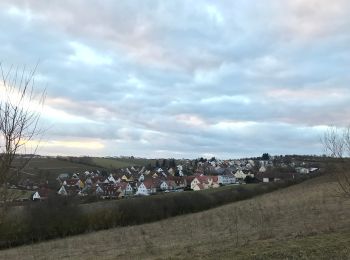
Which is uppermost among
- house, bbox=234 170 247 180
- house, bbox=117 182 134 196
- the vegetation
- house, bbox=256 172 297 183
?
house, bbox=234 170 247 180

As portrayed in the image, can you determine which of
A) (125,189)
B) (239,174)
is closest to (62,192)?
A: (125,189)

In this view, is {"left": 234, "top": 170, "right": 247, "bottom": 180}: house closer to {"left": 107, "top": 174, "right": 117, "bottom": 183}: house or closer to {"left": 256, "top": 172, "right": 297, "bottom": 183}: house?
→ {"left": 256, "top": 172, "right": 297, "bottom": 183}: house

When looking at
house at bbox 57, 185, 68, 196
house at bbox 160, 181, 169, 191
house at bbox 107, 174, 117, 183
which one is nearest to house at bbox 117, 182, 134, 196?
house at bbox 107, 174, 117, 183

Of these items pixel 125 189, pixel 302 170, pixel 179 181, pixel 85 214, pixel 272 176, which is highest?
pixel 302 170

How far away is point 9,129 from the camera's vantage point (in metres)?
8.55

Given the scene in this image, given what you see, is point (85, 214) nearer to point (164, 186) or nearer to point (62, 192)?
point (62, 192)

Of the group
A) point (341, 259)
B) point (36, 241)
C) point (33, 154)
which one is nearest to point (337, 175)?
point (341, 259)

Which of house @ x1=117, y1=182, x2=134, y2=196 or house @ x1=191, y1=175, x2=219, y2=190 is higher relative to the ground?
house @ x1=191, y1=175, x2=219, y2=190

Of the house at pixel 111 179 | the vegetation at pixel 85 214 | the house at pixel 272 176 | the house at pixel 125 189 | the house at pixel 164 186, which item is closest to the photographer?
the vegetation at pixel 85 214

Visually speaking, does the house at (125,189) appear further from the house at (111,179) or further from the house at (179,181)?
the house at (179,181)

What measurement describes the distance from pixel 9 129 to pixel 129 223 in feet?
133

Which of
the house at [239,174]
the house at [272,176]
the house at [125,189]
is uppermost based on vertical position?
the house at [239,174]

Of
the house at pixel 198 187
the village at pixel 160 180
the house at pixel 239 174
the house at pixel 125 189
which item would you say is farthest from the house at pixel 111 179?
the house at pixel 239 174

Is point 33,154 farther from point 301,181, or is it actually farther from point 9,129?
point 301,181
